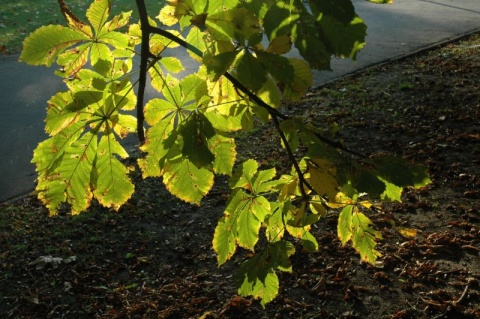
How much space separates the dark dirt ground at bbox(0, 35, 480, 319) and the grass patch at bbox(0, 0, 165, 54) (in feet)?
17.6

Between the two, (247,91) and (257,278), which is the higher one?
(247,91)

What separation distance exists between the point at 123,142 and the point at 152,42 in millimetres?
3821

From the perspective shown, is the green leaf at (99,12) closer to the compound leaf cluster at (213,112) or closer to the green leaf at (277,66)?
the compound leaf cluster at (213,112)

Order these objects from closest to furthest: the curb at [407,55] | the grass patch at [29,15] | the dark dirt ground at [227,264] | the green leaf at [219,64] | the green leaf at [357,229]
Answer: the green leaf at [219,64], the green leaf at [357,229], the dark dirt ground at [227,264], the curb at [407,55], the grass patch at [29,15]

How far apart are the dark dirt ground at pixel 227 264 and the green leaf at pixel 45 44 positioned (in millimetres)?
1620

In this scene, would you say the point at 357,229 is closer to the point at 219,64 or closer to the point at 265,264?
the point at 265,264

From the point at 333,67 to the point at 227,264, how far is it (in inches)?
183

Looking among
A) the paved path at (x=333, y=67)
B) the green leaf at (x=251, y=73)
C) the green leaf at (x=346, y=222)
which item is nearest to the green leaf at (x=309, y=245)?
the green leaf at (x=346, y=222)

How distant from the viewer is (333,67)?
7461 millimetres

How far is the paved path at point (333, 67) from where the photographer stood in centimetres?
504

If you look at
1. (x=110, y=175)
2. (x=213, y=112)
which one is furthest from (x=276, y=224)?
(x=110, y=175)

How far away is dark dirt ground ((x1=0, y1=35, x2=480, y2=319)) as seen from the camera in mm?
3104

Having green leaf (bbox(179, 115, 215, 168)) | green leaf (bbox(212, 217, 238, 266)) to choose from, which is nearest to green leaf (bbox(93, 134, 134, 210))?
green leaf (bbox(179, 115, 215, 168))

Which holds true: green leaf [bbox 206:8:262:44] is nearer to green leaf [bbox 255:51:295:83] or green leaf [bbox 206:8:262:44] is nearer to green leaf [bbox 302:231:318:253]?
green leaf [bbox 255:51:295:83]
